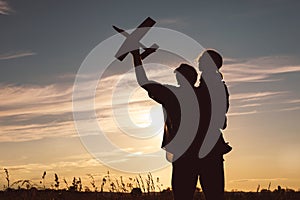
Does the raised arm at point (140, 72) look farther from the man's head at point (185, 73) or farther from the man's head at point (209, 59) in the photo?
the man's head at point (209, 59)

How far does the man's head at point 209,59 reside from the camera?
12.0 meters

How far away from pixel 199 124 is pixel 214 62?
113cm

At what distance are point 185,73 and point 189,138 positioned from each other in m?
1.14

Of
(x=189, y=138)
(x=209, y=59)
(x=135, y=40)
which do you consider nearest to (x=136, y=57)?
(x=135, y=40)

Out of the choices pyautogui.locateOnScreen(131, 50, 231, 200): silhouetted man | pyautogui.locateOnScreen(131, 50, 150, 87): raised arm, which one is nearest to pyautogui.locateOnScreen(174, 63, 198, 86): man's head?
pyautogui.locateOnScreen(131, 50, 231, 200): silhouetted man

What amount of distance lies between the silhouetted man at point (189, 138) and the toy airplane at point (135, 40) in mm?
135

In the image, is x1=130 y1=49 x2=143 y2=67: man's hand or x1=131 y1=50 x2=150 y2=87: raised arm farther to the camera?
x1=130 y1=49 x2=143 y2=67: man's hand

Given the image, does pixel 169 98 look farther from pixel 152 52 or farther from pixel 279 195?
pixel 279 195

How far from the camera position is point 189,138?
12195 millimetres

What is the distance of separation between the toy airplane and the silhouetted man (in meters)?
0.13

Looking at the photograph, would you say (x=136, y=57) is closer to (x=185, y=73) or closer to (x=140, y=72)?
(x=140, y=72)

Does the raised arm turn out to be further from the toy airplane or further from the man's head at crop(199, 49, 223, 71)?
the man's head at crop(199, 49, 223, 71)

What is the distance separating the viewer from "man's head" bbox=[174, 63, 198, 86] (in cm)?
1201

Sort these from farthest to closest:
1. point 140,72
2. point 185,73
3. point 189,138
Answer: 1. point 189,138
2. point 185,73
3. point 140,72
